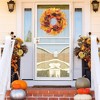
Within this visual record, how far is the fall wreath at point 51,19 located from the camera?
8531 mm

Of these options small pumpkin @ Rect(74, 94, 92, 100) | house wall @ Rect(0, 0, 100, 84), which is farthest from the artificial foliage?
small pumpkin @ Rect(74, 94, 92, 100)

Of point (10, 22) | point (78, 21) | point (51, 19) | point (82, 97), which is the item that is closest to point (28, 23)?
point (10, 22)

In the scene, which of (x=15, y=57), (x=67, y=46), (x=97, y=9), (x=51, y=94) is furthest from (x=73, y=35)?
(x=51, y=94)

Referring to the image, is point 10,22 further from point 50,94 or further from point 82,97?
point 82,97

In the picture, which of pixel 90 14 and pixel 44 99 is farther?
pixel 90 14

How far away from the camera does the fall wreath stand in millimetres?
8531

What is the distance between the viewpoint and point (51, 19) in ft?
28.2

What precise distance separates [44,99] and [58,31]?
2652 millimetres

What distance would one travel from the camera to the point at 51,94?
21.1ft

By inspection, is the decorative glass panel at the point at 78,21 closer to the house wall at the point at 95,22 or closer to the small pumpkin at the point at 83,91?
the house wall at the point at 95,22

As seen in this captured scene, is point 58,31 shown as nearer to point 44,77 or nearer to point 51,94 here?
point 44,77

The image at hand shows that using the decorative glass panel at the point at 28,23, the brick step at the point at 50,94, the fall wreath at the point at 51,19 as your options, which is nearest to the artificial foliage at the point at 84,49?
the fall wreath at the point at 51,19

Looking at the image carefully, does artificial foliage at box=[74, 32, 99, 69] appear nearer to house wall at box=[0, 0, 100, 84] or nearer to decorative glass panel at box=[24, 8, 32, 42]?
house wall at box=[0, 0, 100, 84]

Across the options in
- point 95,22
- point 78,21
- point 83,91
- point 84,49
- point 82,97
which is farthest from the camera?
point 78,21
